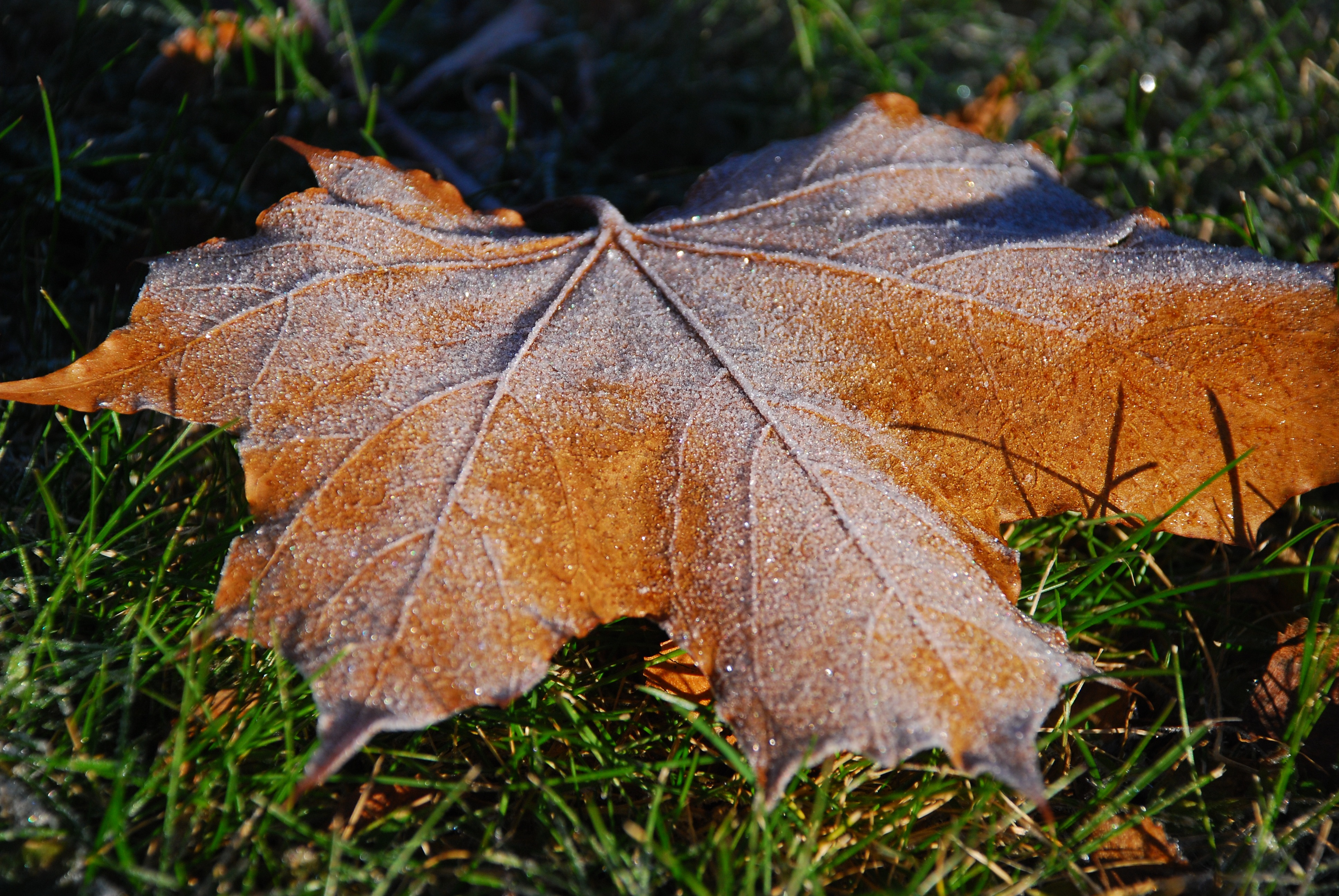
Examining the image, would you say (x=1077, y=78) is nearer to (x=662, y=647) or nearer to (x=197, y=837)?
(x=662, y=647)

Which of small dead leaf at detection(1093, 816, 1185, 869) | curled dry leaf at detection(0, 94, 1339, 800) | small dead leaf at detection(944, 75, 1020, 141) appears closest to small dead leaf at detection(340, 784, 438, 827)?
curled dry leaf at detection(0, 94, 1339, 800)

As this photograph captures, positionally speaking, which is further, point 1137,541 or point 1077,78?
point 1077,78

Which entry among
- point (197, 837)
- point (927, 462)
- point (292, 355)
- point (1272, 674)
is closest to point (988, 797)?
point (927, 462)

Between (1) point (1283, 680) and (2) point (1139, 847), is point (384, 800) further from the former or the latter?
(1) point (1283, 680)

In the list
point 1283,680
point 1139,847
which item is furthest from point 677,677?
point 1283,680

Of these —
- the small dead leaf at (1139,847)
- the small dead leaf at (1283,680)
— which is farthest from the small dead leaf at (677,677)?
the small dead leaf at (1283,680)

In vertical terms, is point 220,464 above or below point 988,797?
above
